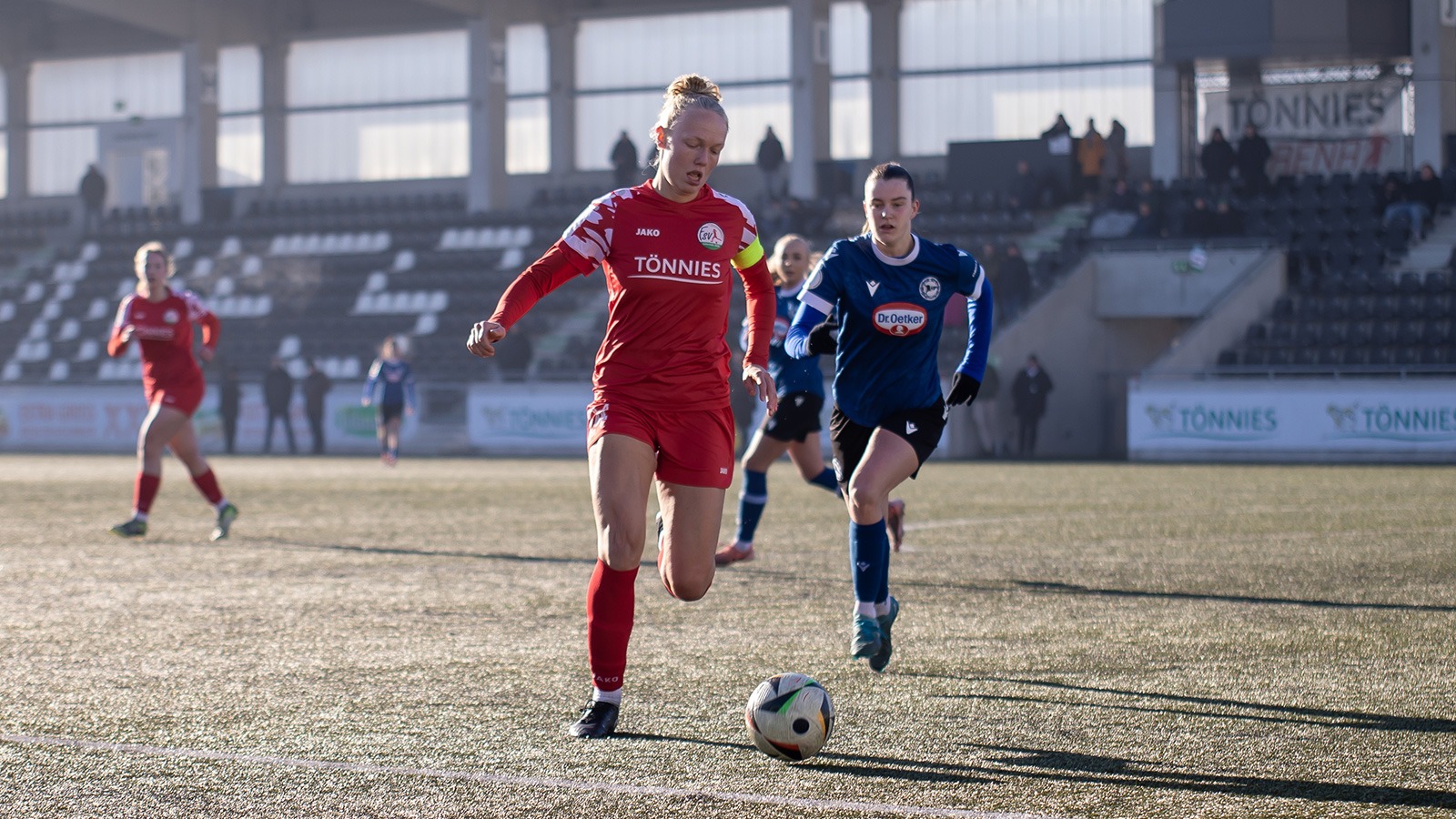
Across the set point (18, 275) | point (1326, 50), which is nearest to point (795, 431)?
point (1326, 50)

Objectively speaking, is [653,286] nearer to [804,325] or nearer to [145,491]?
[804,325]

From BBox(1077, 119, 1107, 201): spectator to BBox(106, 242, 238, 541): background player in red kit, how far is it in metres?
22.0

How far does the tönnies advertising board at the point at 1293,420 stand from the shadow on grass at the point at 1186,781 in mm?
18923

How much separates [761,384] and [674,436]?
1.06 ft

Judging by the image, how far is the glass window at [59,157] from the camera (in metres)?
42.7

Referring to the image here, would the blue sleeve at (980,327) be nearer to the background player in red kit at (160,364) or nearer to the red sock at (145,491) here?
the background player in red kit at (160,364)

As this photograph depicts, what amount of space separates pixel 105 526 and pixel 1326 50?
22.4 metres

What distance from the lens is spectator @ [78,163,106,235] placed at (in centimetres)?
4006

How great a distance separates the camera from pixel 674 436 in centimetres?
525

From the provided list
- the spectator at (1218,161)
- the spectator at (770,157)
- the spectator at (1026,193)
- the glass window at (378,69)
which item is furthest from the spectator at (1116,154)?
the glass window at (378,69)

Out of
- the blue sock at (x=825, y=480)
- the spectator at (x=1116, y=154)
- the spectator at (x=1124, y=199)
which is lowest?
the blue sock at (x=825, y=480)

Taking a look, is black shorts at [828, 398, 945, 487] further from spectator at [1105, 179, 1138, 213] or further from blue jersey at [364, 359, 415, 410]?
spectator at [1105, 179, 1138, 213]

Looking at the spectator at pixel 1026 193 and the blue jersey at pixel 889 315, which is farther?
the spectator at pixel 1026 193

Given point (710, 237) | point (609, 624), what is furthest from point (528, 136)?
point (609, 624)
